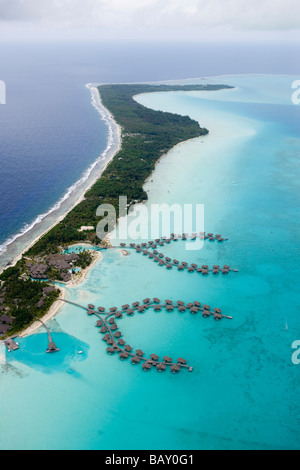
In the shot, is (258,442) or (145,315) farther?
(145,315)

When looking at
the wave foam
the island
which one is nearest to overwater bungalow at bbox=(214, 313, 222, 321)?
the island

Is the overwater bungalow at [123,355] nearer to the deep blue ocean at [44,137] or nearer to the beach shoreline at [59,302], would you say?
the beach shoreline at [59,302]

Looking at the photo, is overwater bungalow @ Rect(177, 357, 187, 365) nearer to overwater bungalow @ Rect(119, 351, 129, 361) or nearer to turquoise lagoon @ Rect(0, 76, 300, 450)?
turquoise lagoon @ Rect(0, 76, 300, 450)

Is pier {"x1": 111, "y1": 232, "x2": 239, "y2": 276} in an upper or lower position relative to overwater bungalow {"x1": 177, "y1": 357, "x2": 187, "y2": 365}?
upper

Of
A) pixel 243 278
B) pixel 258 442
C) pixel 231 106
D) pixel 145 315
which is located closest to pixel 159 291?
pixel 145 315

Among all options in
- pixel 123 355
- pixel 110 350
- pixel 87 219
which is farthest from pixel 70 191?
pixel 123 355
